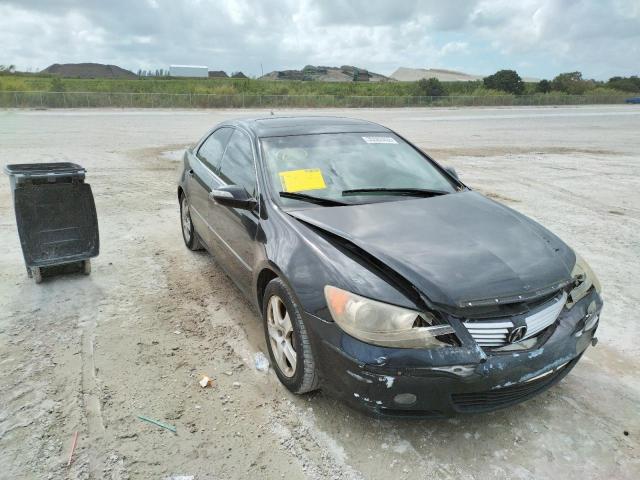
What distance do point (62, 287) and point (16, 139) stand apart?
1310 cm

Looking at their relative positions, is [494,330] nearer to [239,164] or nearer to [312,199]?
[312,199]

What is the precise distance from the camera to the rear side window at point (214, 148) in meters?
4.43

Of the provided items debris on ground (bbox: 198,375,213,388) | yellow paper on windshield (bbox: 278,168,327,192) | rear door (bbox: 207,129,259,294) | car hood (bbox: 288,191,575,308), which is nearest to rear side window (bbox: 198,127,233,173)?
rear door (bbox: 207,129,259,294)

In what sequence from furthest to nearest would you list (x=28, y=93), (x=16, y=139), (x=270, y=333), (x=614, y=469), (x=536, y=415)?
(x=28, y=93) < (x=16, y=139) < (x=270, y=333) < (x=536, y=415) < (x=614, y=469)

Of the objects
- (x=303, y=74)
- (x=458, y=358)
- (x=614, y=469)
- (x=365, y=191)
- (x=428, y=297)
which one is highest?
(x=303, y=74)

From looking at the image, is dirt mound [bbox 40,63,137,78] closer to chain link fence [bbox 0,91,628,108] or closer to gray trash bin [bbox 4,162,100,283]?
chain link fence [bbox 0,91,628,108]

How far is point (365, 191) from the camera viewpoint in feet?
11.3

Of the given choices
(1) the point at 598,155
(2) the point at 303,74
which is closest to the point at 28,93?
(1) the point at 598,155

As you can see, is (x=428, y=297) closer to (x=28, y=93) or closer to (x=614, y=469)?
(x=614, y=469)

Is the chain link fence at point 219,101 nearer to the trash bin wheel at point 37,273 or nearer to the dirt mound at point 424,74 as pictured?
the trash bin wheel at point 37,273

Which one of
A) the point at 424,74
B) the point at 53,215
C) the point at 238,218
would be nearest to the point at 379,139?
the point at 238,218

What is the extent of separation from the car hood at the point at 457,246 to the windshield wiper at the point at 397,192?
0.13 meters

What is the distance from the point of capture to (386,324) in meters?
2.31

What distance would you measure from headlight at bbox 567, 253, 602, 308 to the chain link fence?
3730 centimetres
